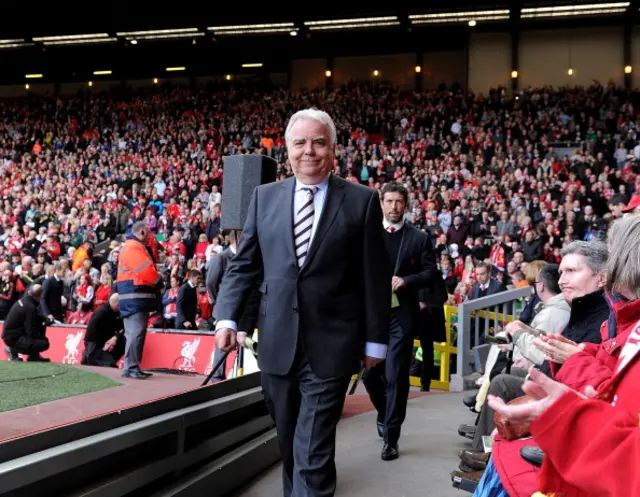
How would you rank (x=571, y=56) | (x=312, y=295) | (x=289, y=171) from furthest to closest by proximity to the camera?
(x=571, y=56) < (x=289, y=171) < (x=312, y=295)

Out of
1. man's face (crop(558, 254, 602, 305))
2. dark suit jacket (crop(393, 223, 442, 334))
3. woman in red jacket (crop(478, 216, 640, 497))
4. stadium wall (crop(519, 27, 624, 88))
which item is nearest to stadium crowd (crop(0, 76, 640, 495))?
man's face (crop(558, 254, 602, 305))

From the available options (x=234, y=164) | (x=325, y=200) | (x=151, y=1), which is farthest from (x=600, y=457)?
(x=151, y=1)

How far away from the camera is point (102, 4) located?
27828 millimetres

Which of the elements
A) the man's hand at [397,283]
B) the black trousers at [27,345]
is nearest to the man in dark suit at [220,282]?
the man's hand at [397,283]

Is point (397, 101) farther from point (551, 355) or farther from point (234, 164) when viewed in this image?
point (551, 355)

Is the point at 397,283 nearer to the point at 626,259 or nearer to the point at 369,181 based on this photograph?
the point at 626,259

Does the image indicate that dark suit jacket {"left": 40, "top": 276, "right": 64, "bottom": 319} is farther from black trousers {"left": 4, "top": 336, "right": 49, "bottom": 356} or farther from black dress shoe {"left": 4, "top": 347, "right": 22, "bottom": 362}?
black trousers {"left": 4, "top": 336, "right": 49, "bottom": 356}

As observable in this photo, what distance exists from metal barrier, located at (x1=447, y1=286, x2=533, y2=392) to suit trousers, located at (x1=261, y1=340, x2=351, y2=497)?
531 centimetres

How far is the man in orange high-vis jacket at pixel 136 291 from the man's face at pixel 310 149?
5676 mm

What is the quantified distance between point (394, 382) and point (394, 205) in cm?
119

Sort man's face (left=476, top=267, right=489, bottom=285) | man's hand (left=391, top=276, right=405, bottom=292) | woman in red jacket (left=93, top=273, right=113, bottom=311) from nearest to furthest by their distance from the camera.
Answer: man's hand (left=391, top=276, right=405, bottom=292) → man's face (left=476, top=267, right=489, bottom=285) → woman in red jacket (left=93, top=273, right=113, bottom=311)

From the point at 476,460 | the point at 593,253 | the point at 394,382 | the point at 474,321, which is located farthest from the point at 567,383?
the point at 474,321

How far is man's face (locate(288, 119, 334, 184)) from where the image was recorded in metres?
3.22

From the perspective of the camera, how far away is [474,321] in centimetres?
938
